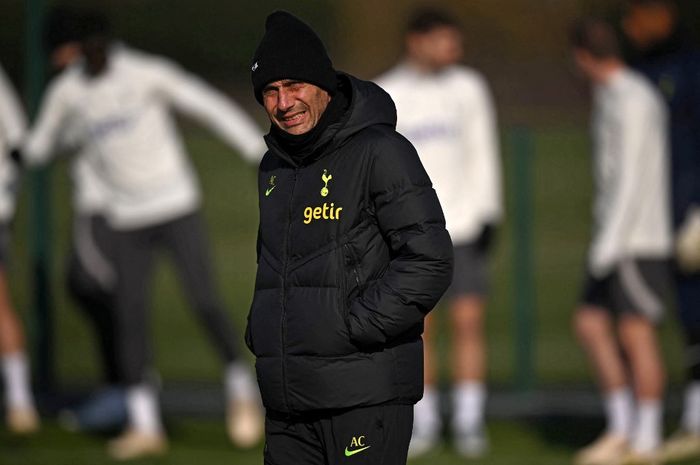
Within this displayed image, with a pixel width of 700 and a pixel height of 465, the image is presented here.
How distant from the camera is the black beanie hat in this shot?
4.98 metres

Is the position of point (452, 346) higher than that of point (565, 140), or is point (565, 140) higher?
point (565, 140)

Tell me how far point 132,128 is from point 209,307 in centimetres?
101

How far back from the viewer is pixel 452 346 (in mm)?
11570

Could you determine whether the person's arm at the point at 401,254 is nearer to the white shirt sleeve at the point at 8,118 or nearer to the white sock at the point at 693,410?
the white sock at the point at 693,410

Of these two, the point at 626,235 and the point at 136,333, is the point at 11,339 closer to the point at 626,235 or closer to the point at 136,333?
the point at 136,333

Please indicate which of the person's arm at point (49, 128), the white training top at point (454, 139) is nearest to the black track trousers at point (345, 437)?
the white training top at point (454, 139)

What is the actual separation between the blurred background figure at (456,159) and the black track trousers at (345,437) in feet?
11.4

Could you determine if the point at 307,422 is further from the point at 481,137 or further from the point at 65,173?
the point at 65,173

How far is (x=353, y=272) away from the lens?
5047mm

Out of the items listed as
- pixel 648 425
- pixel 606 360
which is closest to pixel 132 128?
pixel 606 360

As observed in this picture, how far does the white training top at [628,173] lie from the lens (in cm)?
811

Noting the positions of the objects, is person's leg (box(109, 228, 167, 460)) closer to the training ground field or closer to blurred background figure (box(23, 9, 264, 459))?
blurred background figure (box(23, 9, 264, 459))

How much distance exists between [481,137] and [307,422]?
3730mm

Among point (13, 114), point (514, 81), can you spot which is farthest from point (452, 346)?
point (514, 81)
